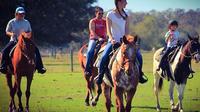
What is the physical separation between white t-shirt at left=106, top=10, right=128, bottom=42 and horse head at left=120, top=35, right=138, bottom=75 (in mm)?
1087

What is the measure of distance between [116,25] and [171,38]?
4.02m

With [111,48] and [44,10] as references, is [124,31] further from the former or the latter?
[44,10]

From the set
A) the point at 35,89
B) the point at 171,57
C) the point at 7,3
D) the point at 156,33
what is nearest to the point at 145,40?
the point at 156,33

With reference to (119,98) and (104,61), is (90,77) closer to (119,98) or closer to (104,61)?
(104,61)

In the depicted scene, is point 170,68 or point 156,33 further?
point 156,33

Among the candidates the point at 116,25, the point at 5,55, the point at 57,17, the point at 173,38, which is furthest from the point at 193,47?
the point at 57,17

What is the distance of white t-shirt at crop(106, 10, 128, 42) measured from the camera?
36.4 ft

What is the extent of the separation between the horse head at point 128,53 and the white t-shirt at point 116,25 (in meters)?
1.09

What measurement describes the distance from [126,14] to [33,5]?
127 feet

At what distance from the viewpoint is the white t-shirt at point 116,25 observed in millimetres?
11102

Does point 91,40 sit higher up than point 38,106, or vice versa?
point 91,40

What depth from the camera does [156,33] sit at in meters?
60.0

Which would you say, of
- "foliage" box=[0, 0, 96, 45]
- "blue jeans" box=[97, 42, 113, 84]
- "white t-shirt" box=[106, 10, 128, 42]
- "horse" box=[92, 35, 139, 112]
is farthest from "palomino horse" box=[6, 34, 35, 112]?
"foliage" box=[0, 0, 96, 45]

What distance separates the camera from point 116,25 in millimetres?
11141
